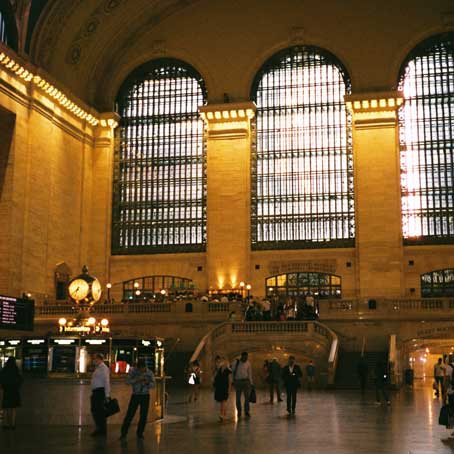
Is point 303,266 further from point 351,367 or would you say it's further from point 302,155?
point 351,367

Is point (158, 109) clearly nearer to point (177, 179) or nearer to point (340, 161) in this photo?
point (177, 179)

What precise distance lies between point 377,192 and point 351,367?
1266 cm

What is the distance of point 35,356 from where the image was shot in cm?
1530

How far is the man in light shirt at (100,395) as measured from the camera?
13211 millimetres

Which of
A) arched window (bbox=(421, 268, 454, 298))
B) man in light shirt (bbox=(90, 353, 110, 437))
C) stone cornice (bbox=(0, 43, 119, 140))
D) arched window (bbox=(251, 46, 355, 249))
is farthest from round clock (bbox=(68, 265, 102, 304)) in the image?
arched window (bbox=(421, 268, 454, 298))

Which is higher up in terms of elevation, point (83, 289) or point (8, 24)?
point (8, 24)

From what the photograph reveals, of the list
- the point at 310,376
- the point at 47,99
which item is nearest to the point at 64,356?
the point at 310,376

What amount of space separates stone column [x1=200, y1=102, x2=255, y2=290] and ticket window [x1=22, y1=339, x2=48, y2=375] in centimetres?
2443

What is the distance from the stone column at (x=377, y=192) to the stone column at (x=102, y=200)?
12027 mm

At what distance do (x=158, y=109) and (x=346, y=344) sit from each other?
17.5 m

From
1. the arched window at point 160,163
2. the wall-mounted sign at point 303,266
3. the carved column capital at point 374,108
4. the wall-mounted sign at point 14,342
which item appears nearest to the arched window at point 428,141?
the carved column capital at point 374,108

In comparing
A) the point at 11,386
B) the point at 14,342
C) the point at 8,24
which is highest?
the point at 8,24

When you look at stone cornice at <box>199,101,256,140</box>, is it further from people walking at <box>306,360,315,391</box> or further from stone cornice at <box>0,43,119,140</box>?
people walking at <box>306,360,315,391</box>

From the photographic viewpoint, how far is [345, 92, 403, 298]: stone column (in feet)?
126
